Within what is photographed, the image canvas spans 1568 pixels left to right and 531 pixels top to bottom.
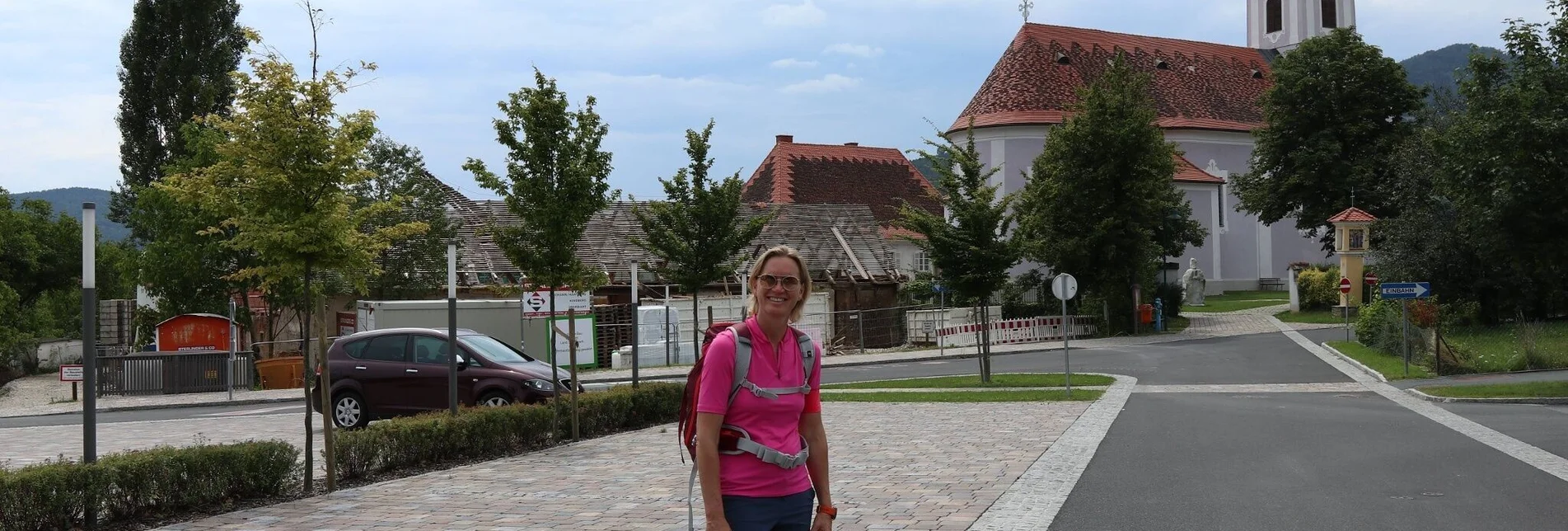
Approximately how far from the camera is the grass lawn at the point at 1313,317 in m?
48.8

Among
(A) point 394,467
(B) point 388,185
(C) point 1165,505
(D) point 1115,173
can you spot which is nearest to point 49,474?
(A) point 394,467

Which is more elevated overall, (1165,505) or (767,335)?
(767,335)

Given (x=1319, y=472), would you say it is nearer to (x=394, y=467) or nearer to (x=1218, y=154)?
(x=394, y=467)

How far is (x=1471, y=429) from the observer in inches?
629

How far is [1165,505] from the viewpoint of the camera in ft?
32.2

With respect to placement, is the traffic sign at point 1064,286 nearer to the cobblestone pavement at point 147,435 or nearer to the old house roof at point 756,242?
the cobblestone pavement at point 147,435

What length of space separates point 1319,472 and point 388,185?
38836 millimetres

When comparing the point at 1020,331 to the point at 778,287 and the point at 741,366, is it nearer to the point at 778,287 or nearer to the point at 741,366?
the point at 778,287

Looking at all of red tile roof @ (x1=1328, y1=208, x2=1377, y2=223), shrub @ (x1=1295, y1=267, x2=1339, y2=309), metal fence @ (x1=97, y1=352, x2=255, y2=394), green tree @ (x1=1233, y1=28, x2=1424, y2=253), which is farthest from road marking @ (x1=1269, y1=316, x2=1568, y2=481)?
green tree @ (x1=1233, y1=28, x2=1424, y2=253)

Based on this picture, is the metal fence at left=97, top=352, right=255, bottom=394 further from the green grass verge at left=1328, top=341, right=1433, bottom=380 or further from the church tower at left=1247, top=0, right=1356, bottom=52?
the church tower at left=1247, top=0, right=1356, bottom=52

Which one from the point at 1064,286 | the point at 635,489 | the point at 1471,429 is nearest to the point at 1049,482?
the point at 635,489

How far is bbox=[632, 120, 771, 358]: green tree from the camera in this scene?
87.2 ft

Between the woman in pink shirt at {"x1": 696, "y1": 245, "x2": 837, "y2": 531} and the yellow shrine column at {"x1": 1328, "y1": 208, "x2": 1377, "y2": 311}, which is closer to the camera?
the woman in pink shirt at {"x1": 696, "y1": 245, "x2": 837, "y2": 531}

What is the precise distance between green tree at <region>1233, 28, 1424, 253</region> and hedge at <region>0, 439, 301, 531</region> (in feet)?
168
